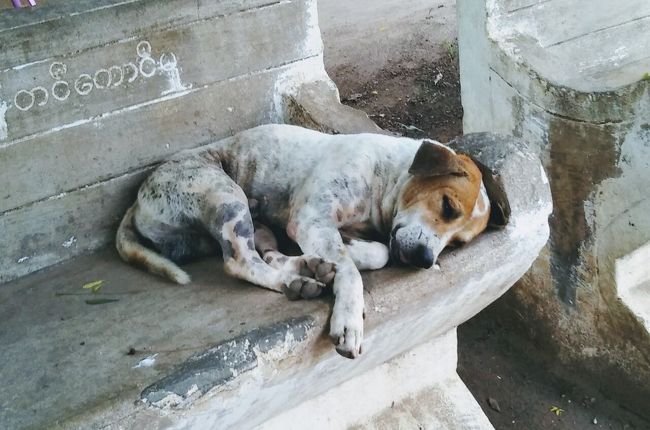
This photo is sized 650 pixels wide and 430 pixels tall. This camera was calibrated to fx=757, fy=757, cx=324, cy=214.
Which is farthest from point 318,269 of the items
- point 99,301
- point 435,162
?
point 99,301

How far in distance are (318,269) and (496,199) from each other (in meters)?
0.86

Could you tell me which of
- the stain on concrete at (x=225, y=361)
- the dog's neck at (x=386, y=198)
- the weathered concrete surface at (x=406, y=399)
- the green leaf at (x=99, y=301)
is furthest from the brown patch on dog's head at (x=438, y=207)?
the green leaf at (x=99, y=301)

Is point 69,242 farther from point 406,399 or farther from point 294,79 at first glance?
point 406,399

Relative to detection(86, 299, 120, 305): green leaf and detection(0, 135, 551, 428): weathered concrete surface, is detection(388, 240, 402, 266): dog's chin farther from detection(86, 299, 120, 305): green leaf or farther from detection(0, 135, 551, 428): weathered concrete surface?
detection(86, 299, 120, 305): green leaf

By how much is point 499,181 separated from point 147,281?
1579 millimetres

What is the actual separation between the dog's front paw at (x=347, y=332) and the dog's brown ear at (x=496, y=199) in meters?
0.83

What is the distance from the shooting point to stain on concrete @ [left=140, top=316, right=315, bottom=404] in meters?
2.50

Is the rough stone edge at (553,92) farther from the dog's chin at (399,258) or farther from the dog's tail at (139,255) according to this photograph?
the dog's tail at (139,255)

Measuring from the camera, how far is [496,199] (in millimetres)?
3219

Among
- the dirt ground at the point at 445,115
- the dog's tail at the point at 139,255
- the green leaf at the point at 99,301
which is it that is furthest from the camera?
the dirt ground at the point at 445,115

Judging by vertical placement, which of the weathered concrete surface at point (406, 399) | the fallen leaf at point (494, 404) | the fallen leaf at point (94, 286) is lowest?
the fallen leaf at point (494, 404)

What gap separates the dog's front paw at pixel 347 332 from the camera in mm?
2723

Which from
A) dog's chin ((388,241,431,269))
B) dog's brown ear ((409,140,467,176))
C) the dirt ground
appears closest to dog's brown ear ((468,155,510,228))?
dog's brown ear ((409,140,467,176))

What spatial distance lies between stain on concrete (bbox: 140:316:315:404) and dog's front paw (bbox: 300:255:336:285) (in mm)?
193
